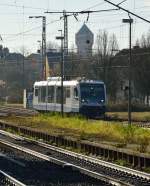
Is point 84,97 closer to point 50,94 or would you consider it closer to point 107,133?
point 50,94

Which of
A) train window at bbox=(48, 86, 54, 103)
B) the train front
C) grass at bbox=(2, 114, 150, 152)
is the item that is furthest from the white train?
grass at bbox=(2, 114, 150, 152)

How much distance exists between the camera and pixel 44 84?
57.6 meters

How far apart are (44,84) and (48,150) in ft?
104

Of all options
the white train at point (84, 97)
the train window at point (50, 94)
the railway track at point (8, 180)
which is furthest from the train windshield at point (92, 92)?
the railway track at point (8, 180)

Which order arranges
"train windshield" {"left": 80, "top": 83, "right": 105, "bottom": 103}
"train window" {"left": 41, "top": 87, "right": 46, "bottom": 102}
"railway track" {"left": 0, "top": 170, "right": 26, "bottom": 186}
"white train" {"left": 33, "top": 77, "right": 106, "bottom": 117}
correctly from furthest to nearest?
1. "train window" {"left": 41, "top": 87, "right": 46, "bottom": 102}
2. "train windshield" {"left": 80, "top": 83, "right": 105, "bottom": 103}
3. "white train" {"left": 33, "top": 77, "right": 106, "bottom": 117}
4. "railway track" {"left": 0, "top": 170, "right": 26, "bottom": 186}

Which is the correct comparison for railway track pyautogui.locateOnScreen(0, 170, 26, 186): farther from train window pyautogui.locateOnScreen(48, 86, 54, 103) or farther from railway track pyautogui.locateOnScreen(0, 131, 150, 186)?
train window pyautogui.locateOnScreen(48, 86, 54, 103)

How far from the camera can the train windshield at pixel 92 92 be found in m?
50.4

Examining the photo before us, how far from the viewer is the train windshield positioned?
165 feet

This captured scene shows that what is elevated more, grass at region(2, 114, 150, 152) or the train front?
the train front

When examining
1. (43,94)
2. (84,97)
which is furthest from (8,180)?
(43,94)

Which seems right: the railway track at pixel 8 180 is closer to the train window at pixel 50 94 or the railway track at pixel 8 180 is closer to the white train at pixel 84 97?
the white train at pixel 84 97

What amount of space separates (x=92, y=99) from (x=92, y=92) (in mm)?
616

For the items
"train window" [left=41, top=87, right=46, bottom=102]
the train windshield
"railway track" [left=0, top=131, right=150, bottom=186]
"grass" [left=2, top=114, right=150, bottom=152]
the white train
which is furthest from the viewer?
"train window" [left=41, top=87, right=46, bottom=102]

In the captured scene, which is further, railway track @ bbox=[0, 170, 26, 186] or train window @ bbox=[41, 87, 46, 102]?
train window @ bbox=[41, 87, 46, 102]
